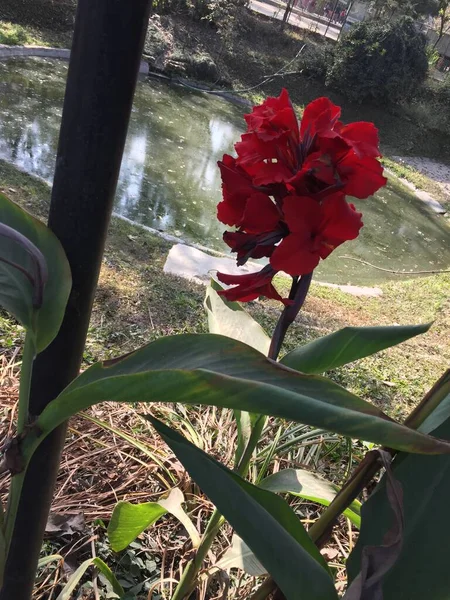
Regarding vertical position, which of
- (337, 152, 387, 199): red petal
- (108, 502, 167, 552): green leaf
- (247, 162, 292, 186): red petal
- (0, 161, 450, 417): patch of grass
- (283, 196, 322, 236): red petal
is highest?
(337, 152, 387, 199): red petal

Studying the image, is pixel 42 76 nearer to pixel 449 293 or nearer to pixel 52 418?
pixel 449 293

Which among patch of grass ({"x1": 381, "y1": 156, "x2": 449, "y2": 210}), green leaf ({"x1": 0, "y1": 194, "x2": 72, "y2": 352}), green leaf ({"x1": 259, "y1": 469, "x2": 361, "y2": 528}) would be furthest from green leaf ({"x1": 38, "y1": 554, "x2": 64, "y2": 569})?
patch of grass ({"x1": 381, "y1": 156, "x2": 449, "y2": 210})

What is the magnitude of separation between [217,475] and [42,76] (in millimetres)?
7425

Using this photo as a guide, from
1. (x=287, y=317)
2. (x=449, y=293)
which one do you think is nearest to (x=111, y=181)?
(x=287, y=317)

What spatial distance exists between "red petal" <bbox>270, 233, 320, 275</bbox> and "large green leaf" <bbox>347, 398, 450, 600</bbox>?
0.78 ft

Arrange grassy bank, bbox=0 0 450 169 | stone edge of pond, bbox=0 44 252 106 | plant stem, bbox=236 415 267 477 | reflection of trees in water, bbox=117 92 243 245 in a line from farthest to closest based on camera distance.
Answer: grassy bank, bbox=0 0 450 169, stone edge of pond, bbox=0 44 252 106, reflection of trees in water, bbox=117 92 243 245, plant stem, bbox=236 415 267 477

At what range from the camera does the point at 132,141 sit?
6102 mm

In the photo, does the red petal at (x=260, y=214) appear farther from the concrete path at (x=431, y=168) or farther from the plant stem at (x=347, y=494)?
the concrete path at (x=431, y=168)

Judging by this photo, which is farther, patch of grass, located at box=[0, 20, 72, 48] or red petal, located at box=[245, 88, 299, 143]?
patch of grass, located at box=[0, 20, 72, 48]

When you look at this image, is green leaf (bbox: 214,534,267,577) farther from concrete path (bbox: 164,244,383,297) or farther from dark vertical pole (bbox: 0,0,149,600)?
concrete path (bbox: 164,244,383,297)

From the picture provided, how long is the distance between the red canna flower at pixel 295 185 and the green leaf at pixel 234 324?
36 centimetres

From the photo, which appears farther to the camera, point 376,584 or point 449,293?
point 449,293

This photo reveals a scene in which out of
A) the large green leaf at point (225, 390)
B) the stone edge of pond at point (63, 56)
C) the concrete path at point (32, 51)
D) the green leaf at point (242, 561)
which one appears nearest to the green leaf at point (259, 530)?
the large green leaf at point (225, 390)

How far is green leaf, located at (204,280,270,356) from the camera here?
1017 mm
